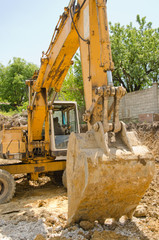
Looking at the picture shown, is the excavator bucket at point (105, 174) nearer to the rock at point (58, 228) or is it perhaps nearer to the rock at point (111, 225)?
the rock at point (111, 225)

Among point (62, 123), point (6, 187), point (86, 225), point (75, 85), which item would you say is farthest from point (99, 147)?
point (75, 85)

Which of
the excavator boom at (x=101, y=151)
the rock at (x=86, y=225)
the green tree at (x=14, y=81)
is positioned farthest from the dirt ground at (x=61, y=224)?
the green tree at (x=14, y=81)

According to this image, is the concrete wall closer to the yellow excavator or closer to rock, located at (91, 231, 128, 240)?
the yellow excavator

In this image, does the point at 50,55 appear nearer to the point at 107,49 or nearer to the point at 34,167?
the point at 107,49

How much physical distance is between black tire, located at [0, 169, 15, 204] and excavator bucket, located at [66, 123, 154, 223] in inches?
132

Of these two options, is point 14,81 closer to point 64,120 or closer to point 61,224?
point 64,120

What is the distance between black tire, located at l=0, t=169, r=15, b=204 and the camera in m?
6.27

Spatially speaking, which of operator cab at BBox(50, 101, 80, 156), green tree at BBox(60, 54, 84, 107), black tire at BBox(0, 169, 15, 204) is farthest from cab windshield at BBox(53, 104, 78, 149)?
green tree at BBox(60, 54, 84, 107)

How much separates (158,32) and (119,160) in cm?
2079

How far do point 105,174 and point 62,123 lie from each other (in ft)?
16.6

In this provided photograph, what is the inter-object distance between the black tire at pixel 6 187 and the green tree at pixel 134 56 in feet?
47.3

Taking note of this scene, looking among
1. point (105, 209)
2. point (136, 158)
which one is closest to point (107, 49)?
point (136, 158)

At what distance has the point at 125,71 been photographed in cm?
1952

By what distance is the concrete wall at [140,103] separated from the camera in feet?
41.1
